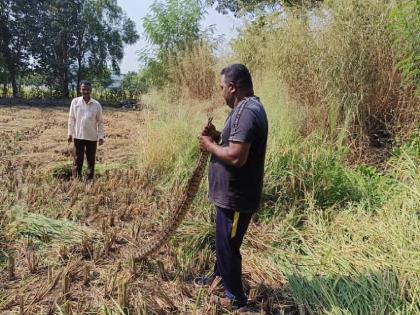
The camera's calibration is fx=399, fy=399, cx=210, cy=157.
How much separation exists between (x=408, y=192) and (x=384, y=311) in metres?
1.49

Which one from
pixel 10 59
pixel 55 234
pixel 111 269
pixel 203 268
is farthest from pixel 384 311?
pixel 10 59

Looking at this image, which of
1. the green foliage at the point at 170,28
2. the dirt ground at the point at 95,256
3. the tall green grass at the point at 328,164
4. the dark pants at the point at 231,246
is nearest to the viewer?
the dark pants at the point at 231,246

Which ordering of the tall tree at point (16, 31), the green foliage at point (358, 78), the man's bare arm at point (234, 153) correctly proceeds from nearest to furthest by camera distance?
the man's bare arm at point (234, 153), the green foliage at point (358, 78), the tall tree at point (16, 31)

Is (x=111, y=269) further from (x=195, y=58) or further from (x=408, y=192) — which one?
(x=195, y=58)

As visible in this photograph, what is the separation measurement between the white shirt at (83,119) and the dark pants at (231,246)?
3.34 meters

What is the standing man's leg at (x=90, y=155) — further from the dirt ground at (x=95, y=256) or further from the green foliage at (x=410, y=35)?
the green foliage at (x=410, y=35)

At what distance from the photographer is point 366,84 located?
5.20 m

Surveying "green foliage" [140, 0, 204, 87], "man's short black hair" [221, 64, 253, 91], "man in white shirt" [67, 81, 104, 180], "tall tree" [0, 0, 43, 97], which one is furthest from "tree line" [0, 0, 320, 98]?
"man's short black hair" [221, 64, 253, 91]

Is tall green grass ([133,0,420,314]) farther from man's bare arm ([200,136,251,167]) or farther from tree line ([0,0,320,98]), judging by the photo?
tree line ([0,0,320,98])

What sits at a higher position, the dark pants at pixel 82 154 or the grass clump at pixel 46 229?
the dark pants at pixel 82 154

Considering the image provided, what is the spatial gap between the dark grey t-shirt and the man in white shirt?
331cm

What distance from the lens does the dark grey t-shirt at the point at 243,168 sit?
2299 millimetres

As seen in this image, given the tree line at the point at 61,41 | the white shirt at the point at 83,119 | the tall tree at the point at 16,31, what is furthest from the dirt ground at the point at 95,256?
the tall tree at the point at 16,31

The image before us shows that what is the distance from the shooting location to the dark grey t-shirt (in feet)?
7.54
